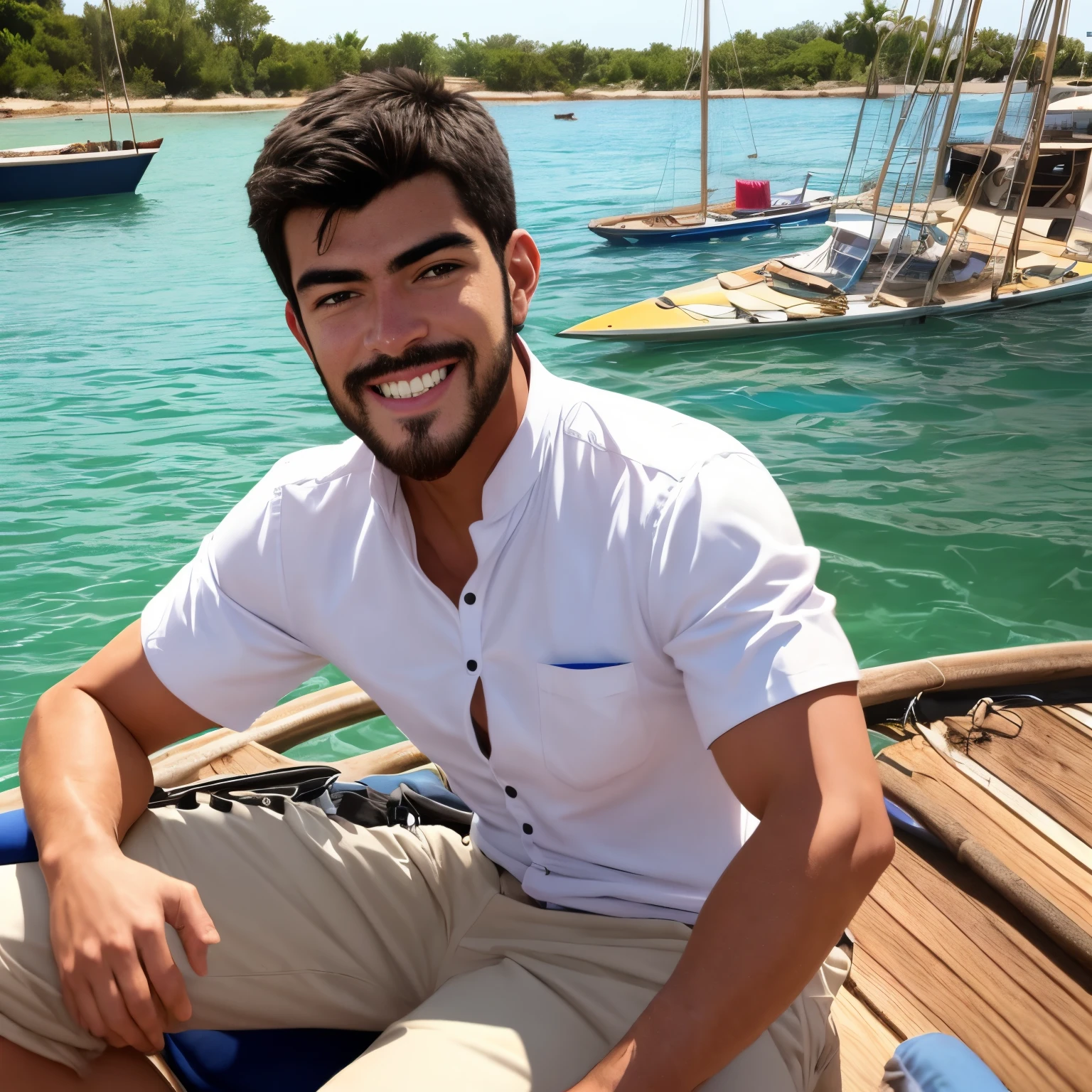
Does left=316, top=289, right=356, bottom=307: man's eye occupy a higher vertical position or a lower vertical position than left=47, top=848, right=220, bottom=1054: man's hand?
higher

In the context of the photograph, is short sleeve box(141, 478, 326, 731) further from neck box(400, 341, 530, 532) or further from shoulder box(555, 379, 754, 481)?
shoulder box(555, 379, 754, 481)

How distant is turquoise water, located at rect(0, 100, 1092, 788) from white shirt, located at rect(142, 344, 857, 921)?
314cm

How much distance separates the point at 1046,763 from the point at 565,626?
5.20 ft

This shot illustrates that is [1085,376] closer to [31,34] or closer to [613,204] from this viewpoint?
[613,204]

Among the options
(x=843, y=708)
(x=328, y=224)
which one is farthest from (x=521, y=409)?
Result: (x=843, y=708)

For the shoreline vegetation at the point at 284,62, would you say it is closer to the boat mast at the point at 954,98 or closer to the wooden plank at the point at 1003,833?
the boat mast at the point at 954,98

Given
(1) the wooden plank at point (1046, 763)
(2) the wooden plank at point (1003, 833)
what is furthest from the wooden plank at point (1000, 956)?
(1) the wooden plank at point (1046, 763)

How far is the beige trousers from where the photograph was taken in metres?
1.26

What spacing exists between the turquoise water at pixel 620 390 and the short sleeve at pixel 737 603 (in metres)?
3.61

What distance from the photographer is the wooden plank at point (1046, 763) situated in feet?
7.43

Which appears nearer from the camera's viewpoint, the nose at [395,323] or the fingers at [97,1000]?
the fingers at [97,1000]

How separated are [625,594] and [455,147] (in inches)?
27.4

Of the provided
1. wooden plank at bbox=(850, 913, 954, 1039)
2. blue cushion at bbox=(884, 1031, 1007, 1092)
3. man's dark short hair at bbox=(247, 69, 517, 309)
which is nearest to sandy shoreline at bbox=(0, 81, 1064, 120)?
man's dark short hair at bbox=(247, 69, 517, 309)

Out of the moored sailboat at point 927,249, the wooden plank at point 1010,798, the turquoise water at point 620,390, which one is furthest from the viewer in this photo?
the moored sailboat at point 927,249
